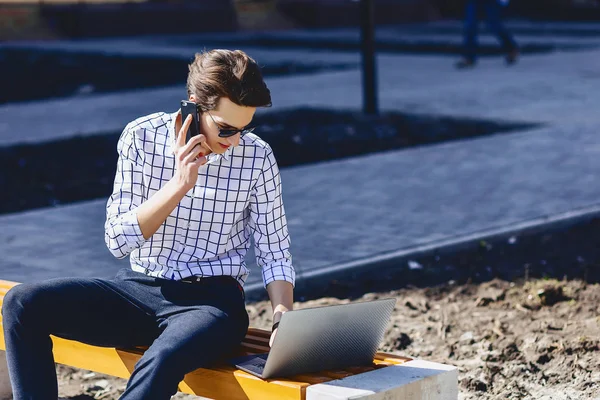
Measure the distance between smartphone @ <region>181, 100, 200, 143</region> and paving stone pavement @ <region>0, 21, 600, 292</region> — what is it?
2.66m

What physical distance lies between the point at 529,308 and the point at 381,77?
10.6 m

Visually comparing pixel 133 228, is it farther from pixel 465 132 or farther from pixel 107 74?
pixel 107 74

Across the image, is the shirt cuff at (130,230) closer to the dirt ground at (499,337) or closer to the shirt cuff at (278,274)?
the shirt cuff at (278,274)

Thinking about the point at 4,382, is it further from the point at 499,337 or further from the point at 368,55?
the point at 368,55

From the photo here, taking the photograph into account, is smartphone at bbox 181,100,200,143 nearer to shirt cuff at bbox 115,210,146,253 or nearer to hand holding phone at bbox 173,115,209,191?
hand holding phone at bbox 173,115,209,191

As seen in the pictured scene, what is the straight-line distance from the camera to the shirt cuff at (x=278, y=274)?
12.0 feet

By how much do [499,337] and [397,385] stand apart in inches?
71.1

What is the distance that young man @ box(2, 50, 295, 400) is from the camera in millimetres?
Answer: 3422

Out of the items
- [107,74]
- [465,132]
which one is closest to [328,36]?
[107,74]

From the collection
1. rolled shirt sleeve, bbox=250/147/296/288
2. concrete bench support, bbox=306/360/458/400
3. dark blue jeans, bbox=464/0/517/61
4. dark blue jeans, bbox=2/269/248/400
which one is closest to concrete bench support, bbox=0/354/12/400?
dark blue jeans, bbox=2/269/248/400

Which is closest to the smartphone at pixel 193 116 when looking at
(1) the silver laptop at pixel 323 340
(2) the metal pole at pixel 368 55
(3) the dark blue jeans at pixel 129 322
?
(3) the dark blue jeans at pixel 129 322

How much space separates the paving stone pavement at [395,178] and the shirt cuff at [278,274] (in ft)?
7.84

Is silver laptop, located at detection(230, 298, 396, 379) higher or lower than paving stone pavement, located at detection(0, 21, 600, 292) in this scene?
higher

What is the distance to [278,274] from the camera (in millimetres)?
3670
